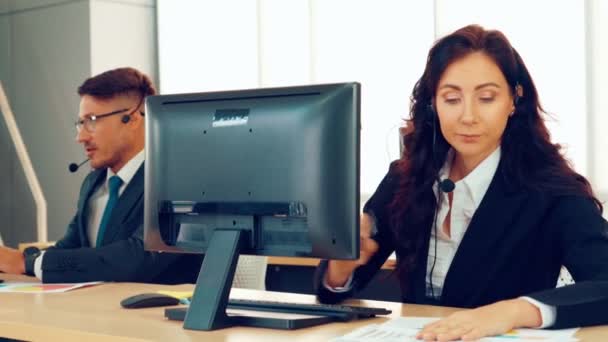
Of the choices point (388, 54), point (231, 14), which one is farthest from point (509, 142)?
point (231, 14)

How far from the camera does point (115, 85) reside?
3.15 meters

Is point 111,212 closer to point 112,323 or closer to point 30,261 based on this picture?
point 30,261

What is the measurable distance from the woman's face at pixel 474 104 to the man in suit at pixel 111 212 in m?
1.02

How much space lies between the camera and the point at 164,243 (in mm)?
2170

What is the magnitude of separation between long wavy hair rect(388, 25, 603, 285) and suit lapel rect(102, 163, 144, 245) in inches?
35.4

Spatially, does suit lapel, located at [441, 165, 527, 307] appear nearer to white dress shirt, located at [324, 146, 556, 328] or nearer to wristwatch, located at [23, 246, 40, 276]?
white dress shirt, located at [324, 146, 556, 328]

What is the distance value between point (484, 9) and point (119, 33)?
2.23m

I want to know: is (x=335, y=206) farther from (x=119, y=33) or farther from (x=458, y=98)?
(x=119, y=33)

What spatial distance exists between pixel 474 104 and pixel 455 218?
0.94ft

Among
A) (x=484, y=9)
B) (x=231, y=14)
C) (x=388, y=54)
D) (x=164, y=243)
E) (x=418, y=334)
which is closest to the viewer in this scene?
(x=418, y=334)

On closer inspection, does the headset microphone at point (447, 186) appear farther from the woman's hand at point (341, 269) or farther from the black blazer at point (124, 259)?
the black blazer at point (124, 259)

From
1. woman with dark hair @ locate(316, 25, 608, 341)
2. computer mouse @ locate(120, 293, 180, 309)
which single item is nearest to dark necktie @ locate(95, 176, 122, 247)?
computer mouse @ locate(120, 293, 180, 309)

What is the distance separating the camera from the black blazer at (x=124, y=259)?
275 centimetres

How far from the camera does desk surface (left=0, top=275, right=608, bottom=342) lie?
181 cm
